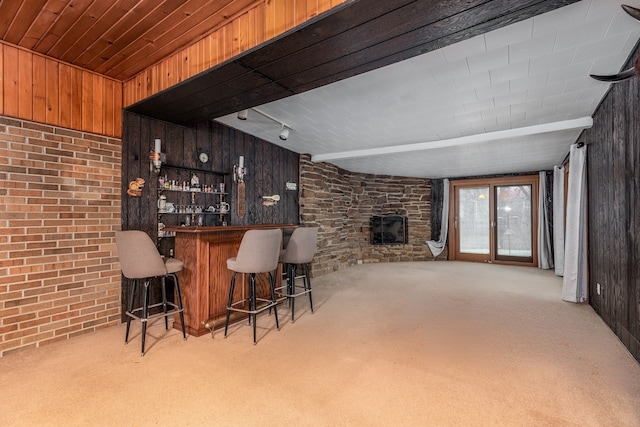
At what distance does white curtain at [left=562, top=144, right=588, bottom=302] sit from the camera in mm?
3818

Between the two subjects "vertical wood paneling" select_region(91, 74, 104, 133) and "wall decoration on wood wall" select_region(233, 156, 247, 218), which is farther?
"wall decoration on wood wall" select_region(233, 156, 247, 218)

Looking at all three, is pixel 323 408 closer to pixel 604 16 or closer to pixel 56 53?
pixel 604 16

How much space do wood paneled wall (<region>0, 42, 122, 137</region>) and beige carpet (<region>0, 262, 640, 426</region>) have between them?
6.59 feet

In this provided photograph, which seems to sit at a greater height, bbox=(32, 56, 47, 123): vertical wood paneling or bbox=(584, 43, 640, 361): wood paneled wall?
bbox=(32, 56, 47, 123): vertical wood paneling

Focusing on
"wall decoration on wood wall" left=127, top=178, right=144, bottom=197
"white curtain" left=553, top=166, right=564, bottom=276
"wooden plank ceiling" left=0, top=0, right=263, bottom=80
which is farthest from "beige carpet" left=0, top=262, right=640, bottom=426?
"white curtain" left=553, top=166, right=564, bottom=276

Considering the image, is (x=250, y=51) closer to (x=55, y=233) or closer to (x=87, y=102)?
(x=87, y=102)

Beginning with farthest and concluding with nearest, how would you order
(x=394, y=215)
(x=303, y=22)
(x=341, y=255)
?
(x=394, y=215)
(x=341, y=255)
(x=303, y=22)

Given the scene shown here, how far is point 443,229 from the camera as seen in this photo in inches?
305

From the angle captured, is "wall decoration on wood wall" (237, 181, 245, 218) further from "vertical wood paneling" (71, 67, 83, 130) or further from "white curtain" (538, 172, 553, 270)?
"white curtain" (538, 172, 553, 270)

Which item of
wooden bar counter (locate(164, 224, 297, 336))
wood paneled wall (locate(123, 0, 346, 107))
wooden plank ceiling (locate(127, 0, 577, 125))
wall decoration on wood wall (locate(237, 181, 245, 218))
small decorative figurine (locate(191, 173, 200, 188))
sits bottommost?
wooden bar counter (locate(164, 224, 297, 336))

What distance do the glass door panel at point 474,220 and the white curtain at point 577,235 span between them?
3568 mm

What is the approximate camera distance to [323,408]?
5.74 feet

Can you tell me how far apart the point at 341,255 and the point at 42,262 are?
4966mm

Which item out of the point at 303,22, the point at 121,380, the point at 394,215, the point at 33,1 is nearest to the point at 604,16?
the point at 303,22
